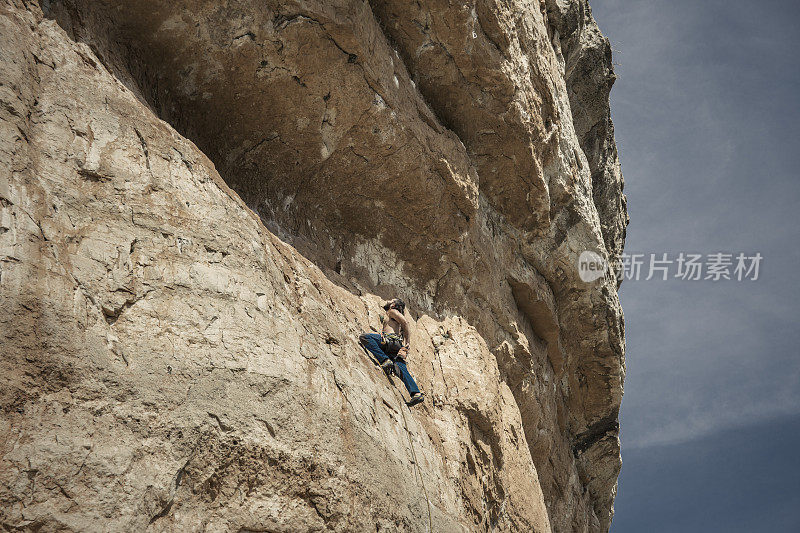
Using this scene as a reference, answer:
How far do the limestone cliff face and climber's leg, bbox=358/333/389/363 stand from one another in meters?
0.30

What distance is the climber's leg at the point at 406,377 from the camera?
317 inches

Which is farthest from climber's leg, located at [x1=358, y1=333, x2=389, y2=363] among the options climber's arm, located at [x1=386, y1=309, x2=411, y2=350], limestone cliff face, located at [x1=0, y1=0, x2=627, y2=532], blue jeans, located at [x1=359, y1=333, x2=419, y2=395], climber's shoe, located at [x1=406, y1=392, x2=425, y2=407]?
climber's arm, located at [x1=386, y1=309, x2=411, y2=350]

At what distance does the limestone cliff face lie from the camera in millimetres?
4836

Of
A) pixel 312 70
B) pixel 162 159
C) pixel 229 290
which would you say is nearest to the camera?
pixel 229 290

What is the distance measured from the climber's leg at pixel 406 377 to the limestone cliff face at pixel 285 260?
0.37 metres

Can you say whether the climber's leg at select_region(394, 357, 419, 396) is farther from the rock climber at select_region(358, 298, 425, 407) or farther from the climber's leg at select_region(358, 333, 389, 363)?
the climber's leg at select_region(358, 333, 389, 363)

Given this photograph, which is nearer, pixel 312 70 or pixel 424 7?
pixel 312 70

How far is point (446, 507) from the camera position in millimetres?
7270

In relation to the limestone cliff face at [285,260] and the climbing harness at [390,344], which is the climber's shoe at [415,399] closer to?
the limestone cliff face at [285,260]

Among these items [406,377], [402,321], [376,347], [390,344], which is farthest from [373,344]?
[402,321]

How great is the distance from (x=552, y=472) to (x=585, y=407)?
220 centimetres

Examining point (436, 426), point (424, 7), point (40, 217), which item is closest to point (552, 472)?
point (436, 426)

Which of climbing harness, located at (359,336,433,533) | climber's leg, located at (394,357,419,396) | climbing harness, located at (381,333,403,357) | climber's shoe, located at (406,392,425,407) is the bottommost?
climbing harness, located at (359,336,433,533)

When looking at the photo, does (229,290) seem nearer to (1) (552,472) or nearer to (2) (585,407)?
(1) (552,472)
